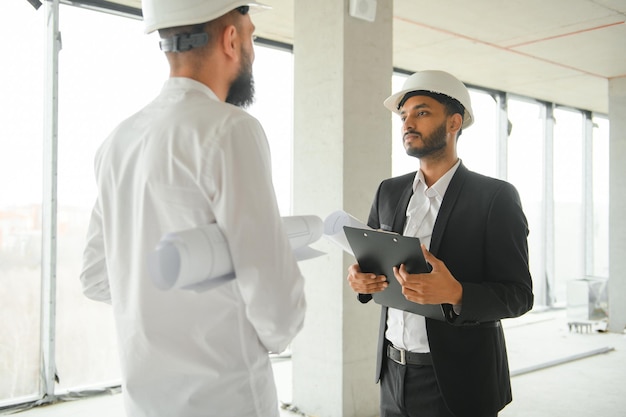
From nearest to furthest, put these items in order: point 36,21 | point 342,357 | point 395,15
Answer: point 342,357, point 36,21, point 395,15

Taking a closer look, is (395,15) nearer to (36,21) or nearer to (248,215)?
(36,21)

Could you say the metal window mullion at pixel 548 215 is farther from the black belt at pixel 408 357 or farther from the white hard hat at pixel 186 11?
the white hard hat at pixel 186 11

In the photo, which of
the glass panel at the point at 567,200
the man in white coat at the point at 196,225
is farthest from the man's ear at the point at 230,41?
the glass panel at the point at 567,200

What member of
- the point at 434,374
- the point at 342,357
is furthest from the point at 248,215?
the point at 342,357

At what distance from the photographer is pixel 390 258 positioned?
1801mm

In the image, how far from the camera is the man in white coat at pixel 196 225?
108 cm

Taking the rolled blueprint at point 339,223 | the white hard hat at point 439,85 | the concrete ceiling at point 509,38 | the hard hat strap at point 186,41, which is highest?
the concrete ceiling at point 509,38

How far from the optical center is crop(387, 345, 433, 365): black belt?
191 centimetres

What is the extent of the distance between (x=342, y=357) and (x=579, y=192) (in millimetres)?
7128

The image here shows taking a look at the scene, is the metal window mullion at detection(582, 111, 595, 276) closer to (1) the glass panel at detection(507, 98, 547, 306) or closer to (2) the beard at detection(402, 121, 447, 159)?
(1) the glass panel at detection(507, 98, 547, 306)

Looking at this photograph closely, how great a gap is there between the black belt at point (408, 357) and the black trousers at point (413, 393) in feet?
0.05

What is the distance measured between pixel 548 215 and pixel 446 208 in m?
7.35

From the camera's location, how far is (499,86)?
7.70 meters

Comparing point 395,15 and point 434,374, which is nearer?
point 434,374
